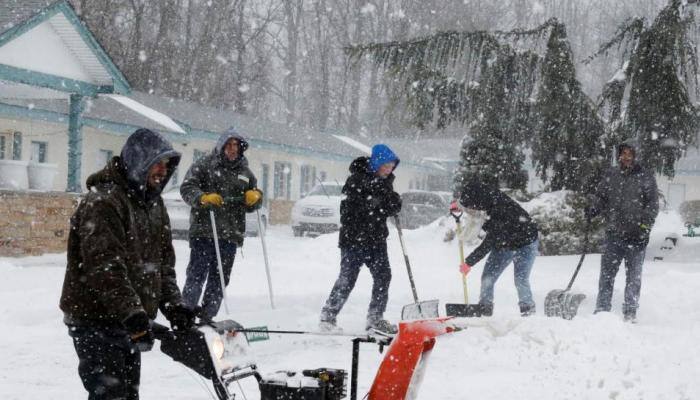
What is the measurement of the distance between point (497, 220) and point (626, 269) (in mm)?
1708

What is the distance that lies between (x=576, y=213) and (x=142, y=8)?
29.2 m

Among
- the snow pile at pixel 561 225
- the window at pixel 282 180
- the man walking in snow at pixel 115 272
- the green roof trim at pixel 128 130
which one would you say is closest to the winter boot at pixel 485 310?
the man walking in snow at pixel 115 272

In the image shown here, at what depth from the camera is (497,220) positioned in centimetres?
830

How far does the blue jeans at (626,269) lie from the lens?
29.1 ft

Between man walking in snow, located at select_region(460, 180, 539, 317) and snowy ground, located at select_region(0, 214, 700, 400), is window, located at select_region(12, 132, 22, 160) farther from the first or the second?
man walking in snow, located at select_region(460, 180, 539, 317)

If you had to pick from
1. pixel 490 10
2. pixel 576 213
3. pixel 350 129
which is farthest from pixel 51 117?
pixel 490 10

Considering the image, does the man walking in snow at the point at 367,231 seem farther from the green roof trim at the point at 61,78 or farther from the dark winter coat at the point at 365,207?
the green roof trim at the point at 61,78

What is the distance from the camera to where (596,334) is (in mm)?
6797

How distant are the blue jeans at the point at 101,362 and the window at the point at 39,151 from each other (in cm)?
1871

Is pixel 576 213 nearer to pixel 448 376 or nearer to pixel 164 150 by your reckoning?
pixel 448 376

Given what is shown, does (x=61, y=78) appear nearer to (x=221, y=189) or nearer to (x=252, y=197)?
(x=221, y=189)

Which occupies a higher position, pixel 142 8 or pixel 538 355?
pixel 142 8

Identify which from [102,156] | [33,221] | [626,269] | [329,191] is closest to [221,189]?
[626,269]

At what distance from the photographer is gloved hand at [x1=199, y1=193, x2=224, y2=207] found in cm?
704
